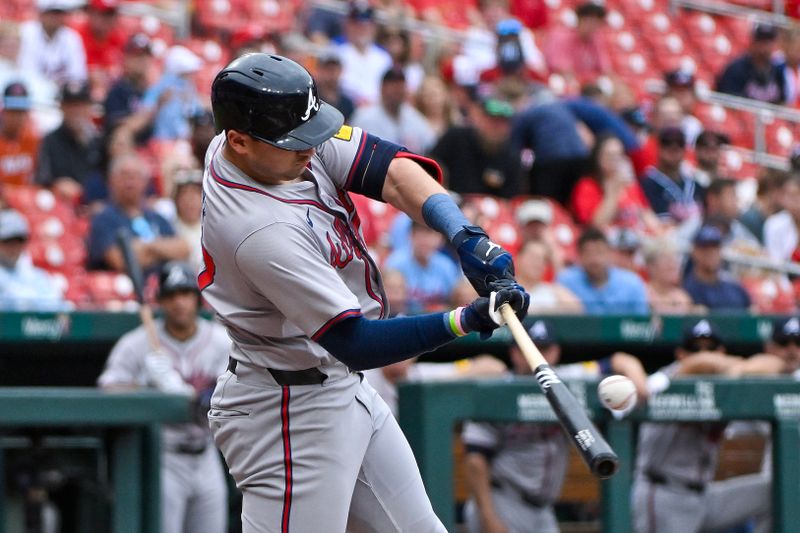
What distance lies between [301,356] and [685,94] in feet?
25.1

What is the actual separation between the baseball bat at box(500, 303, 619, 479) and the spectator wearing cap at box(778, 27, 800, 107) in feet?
28.7

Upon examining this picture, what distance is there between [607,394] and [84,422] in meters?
2.70

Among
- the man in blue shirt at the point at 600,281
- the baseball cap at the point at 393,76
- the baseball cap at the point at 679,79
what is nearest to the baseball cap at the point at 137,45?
the baseball cap at the point at 393,76

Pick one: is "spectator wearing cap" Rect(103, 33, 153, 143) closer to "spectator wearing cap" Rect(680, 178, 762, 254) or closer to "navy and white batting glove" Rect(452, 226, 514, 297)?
A: "spectator wearing cap" Rect(680, 178, 762, 254)

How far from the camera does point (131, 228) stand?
7055mm

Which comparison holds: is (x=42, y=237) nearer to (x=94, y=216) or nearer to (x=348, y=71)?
(x=94, y=216)

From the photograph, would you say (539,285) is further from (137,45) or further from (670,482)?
(137,45)

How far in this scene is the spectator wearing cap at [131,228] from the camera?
6922mm

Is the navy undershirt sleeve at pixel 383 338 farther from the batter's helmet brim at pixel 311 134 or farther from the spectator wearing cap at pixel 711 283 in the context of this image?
the spectator wearing cap at pixel 711 283

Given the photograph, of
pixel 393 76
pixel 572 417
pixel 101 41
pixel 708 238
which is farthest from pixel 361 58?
pixel 572 417

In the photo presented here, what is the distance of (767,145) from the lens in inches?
445

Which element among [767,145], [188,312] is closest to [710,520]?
[188,312]

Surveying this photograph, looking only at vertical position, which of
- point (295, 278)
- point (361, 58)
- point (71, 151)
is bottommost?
point (71, 151)

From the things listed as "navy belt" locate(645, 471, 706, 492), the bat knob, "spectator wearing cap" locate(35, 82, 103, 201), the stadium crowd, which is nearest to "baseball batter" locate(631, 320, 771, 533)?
"navy belt" locate(645, 471, 706, 492)
